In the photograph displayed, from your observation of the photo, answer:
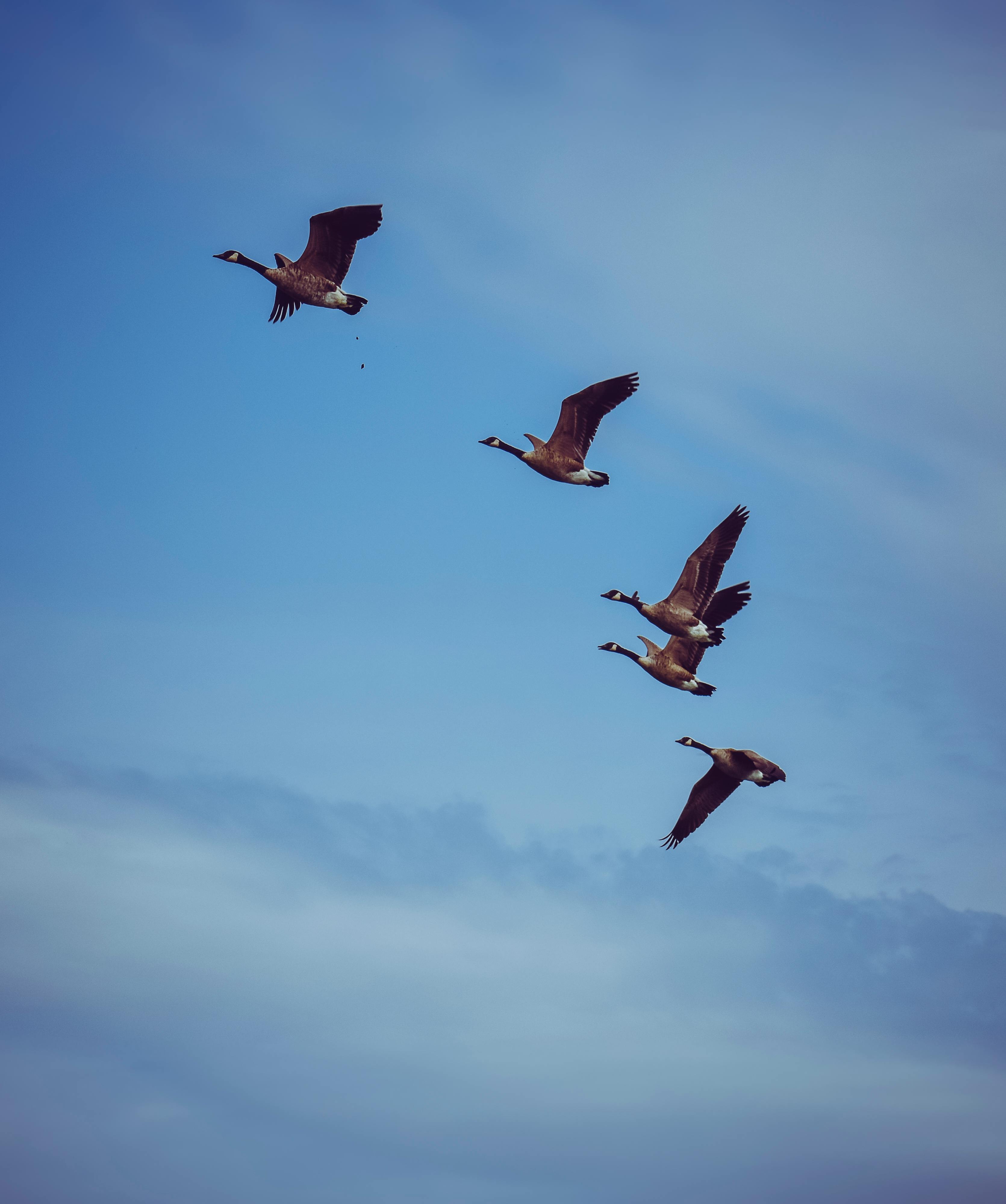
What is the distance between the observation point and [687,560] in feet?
112

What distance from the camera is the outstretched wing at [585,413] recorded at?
1314 inches

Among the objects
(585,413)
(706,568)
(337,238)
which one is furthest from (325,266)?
(706,568)

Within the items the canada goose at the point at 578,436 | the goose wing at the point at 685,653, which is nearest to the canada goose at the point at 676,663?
the goose wing at the point at 685,653

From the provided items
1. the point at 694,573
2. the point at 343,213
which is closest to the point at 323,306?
the point at 343,213

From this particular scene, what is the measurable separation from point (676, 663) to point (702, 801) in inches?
132

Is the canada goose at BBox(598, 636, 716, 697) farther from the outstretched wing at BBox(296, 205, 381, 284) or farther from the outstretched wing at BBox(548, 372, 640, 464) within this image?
the outstretched wing at BBox(296, 205, 381, 284)

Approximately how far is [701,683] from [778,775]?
2.53m

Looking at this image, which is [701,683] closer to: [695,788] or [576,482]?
[695,788]

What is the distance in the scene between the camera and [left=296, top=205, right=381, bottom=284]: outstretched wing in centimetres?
3219

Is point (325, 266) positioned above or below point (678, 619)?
above

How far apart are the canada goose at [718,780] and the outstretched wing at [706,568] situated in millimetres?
3014

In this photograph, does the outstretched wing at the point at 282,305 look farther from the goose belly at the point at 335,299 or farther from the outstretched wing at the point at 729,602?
the outstretched wing at the point at 729,602

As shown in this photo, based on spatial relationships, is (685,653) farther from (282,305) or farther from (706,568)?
(282,305)

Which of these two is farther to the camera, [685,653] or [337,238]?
[685,653]
